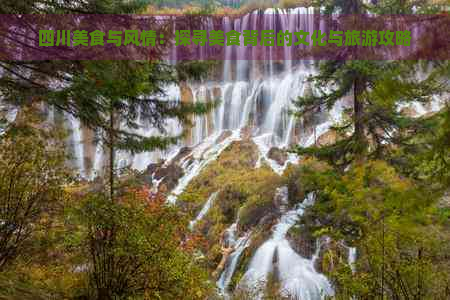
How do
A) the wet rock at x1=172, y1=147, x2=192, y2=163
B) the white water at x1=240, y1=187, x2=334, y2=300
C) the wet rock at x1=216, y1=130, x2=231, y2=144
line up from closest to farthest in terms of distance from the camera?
the white water at x1=240, y1=187, x2=334, y2=300 → the wet rock at x1=172, y1=147, x2=192, y2=163 → the wet rock at x1=216, y1=130, x2=231, y2=144

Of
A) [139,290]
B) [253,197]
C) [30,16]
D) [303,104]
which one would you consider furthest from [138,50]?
[253,197]

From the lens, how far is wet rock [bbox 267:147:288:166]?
65.9 feet

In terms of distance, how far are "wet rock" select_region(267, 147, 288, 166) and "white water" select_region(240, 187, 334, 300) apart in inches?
315

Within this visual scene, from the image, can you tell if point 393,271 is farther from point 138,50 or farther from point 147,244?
point 138,50

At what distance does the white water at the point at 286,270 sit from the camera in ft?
31.4

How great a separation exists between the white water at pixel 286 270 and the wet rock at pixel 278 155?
26.3 ft

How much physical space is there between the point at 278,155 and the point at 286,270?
10.6m

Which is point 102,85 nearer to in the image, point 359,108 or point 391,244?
point 391,244

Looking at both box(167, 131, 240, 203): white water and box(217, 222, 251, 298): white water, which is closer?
box(217, 222, 251, 298): white water

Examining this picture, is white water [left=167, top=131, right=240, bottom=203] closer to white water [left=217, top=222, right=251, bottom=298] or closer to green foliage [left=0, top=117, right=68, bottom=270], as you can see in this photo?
white water [left=217, top=222, right=251, bottom=298]

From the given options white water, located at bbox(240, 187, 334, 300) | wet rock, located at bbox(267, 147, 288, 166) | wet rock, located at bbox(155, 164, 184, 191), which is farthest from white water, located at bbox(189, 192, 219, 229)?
wet rock, located at bbox(267, 147, 288, 166)

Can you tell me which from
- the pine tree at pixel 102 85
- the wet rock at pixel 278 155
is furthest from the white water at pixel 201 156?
the pine tree at pixel 102 85

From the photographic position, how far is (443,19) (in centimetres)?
335

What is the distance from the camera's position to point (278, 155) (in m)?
20.6
